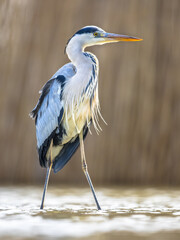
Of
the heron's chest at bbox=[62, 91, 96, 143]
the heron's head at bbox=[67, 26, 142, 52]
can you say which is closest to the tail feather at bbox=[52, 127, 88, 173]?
the heron's chest at bbox=[62, 91, 96, 143]

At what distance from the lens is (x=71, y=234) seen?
2.55 meters

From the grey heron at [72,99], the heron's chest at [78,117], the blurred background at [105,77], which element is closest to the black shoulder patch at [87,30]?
the grey heron at [72,99]

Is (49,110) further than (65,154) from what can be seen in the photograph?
No

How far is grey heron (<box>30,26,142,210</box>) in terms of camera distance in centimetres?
411

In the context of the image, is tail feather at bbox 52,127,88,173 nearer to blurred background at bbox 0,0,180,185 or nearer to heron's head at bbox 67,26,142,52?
heron's head at bbox 67,26,142,52

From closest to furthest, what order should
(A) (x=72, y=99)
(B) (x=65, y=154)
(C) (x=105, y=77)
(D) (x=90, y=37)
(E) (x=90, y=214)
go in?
(E) (x=90, y=214) < (A) (x=72, y=99) < (D) (x=90, y=37) < (B) (x=65, y=154) < (C) (x=105, y=77)

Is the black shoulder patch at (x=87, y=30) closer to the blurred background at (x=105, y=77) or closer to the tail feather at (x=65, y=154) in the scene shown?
the tail feather at (x=65, y=154)

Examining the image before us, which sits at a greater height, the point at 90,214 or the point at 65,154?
the point at 65,154

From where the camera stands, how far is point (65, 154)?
4371 mm

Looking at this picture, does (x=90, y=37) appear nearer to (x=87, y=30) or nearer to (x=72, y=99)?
(x=87, y=30)

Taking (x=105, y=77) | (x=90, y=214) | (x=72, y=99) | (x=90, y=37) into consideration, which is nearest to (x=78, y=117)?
(x=72, y=99)

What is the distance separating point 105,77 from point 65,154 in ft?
6.60

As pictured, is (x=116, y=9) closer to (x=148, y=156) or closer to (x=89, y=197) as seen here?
(x=148, y=156)

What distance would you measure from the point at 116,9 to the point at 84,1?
1.28 ft
